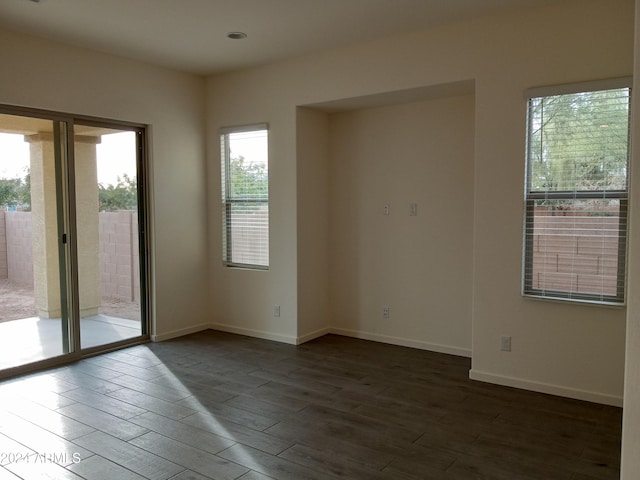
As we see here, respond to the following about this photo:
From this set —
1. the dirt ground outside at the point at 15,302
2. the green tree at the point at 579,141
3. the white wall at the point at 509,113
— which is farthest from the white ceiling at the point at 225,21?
the dirt ground outside at the point at 15,302

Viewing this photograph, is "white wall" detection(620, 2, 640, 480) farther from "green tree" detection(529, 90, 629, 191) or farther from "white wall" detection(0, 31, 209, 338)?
"white wall" detection(0, 31, 209, 338)

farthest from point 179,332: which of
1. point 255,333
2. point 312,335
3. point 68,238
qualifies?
point 68,238

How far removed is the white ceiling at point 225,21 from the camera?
11.6 feet

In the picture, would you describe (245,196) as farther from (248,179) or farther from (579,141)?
(579,141)

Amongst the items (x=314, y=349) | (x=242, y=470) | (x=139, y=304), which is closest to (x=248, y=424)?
(x=242, y=470)

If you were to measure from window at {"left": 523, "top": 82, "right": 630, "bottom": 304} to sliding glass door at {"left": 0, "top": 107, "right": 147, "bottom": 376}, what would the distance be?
11.9ft

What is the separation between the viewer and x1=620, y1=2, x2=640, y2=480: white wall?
152cm

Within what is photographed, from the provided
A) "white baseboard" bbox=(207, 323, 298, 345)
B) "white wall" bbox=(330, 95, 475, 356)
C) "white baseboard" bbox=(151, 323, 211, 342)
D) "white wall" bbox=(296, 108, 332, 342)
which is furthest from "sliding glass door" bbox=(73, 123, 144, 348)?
"white wall" bbox=(330, 95, 475, 356)

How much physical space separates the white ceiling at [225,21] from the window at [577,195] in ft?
2.54

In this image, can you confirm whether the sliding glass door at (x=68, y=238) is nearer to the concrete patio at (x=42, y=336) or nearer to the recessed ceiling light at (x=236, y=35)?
the concrete patio at (x=42, y=336)

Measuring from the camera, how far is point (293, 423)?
322cm

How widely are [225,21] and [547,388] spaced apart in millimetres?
3589

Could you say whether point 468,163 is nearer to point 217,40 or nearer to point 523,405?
point 523,405

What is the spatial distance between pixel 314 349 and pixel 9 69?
345cm
